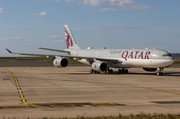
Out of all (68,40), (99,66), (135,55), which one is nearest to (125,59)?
(135,55)

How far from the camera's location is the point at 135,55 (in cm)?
3797

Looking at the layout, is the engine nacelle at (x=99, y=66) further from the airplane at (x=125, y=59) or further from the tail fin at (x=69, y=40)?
the tail fin at (x=69, y=40)

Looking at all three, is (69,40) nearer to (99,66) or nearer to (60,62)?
(60,62)

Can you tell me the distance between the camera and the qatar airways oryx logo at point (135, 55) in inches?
1450

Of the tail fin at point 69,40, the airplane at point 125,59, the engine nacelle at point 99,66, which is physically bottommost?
the engine nacelle at point 99,66

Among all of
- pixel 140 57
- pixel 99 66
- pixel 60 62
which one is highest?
pixel 140 57

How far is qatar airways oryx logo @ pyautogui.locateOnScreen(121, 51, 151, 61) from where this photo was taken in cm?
3682

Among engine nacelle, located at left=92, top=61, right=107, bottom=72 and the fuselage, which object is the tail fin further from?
engine nacelle, located at left=92, top=61, right=107, bottom=72

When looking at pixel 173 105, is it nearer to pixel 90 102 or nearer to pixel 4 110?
pixel 90 102

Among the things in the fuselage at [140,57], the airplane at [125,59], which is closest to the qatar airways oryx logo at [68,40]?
the airplane at [125,59]

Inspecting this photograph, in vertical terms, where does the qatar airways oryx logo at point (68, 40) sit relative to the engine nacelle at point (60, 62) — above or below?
above

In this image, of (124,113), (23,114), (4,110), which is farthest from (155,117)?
(4,110)

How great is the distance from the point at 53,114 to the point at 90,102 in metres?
3.79

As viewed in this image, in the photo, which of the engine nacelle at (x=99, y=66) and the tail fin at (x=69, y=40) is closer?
the engine nacelle at (x=99, y=66)
